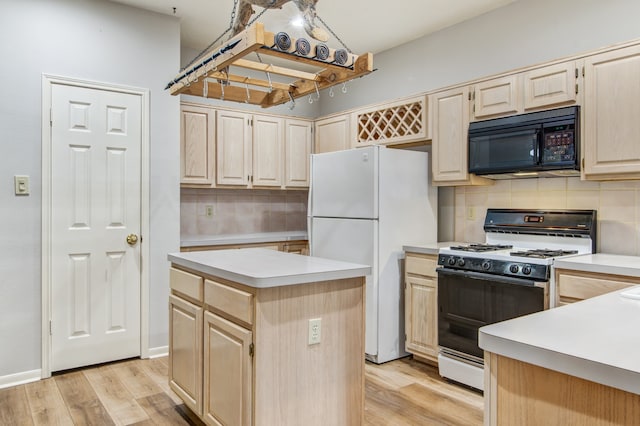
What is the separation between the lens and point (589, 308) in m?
1.32

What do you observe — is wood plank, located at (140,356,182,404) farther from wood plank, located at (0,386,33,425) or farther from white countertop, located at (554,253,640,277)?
white countertop, located at (554,253,640,277)

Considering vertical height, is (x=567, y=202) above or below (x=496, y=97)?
below

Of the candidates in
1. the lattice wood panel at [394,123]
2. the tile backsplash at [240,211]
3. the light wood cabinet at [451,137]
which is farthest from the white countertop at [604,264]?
the tile backsplash at [240,211]

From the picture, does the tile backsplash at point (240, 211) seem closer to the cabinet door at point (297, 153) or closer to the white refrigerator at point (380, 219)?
the cabinet door at point (297, 153)

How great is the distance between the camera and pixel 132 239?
11.1 feet

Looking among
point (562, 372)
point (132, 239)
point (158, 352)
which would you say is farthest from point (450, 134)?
point (158, 352)

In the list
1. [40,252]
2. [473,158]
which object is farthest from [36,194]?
[473,158]

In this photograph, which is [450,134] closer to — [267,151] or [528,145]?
[528,145]

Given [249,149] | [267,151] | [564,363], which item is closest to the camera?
[564,363]

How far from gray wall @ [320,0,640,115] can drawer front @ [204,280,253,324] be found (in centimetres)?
266

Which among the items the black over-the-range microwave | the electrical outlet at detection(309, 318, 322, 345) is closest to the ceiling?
the black over-the-range microwave

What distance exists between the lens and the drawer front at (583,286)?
7.38 ft

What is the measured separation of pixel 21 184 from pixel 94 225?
1.73 ft

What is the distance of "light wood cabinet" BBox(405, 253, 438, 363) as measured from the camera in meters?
3.18
